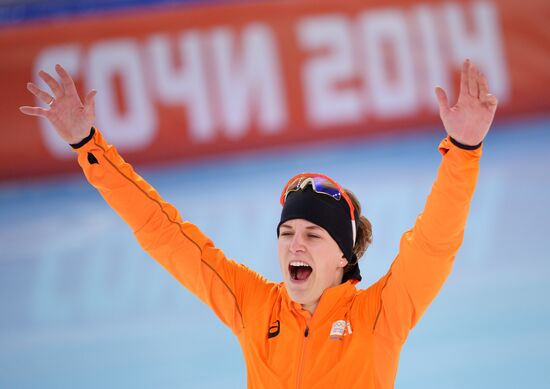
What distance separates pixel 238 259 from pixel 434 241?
4611mm

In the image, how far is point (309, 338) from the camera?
3311 mm

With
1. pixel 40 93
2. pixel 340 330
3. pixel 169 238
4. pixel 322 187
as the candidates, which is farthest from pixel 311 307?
pixel 40 93

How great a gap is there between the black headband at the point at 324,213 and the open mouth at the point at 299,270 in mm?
165

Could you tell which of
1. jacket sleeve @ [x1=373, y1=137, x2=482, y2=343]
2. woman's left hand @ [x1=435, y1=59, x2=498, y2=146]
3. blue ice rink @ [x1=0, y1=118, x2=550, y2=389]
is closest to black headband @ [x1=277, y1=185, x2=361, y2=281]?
jacket sleeve @ [x1=373, y1=137, x2=482, y2=343]

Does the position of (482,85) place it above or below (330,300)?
above

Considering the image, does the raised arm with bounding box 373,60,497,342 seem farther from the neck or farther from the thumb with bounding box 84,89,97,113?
the thumb with bounding box 84,89,97,113

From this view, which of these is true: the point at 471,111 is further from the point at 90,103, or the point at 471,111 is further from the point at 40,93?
the point at 40,93

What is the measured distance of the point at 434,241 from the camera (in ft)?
9.80

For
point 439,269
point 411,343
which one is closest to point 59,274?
point 411,343

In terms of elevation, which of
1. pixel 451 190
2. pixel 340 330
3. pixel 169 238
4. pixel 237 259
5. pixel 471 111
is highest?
pixel 237 259

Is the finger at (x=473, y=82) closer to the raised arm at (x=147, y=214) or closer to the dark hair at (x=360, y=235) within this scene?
the dark hair at (x=360, y=235)

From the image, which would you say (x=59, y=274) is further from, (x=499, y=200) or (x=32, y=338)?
(x=499, y=200)

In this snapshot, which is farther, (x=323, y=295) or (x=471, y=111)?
(x=323, y=295)

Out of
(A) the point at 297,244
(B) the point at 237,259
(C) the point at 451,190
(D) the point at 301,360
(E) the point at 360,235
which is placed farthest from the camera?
(B) the point at 237,259
